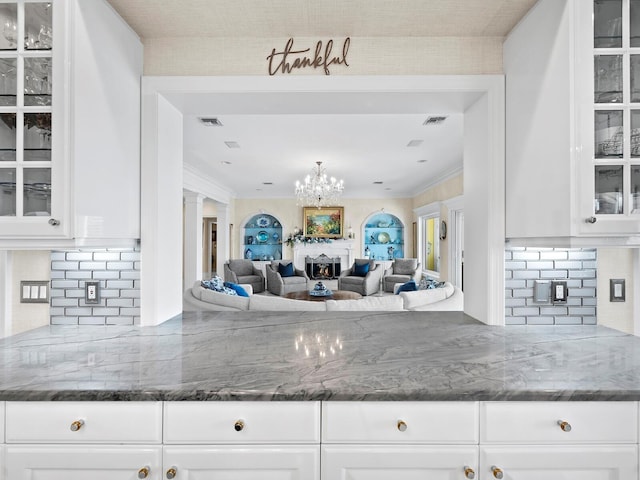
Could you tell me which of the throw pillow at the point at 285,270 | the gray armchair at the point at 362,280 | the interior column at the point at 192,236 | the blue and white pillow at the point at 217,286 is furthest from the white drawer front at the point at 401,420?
the throw pillow at the point at 285,270

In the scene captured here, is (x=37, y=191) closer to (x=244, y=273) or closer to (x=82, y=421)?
(x=82, y=421)

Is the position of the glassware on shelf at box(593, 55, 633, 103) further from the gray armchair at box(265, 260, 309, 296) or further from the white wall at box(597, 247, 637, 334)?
the gray armchair at box(265, 260, 309, 296)

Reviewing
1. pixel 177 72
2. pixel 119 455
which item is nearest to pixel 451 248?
pixel 177 72

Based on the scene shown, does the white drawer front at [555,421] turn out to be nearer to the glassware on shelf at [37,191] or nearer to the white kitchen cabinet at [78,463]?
the white kitchen cabinet at [78,463]

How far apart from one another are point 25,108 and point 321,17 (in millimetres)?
1277

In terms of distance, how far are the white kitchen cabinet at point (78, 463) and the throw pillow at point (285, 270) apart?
7.23 metres

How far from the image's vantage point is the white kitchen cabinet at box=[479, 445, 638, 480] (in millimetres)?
1060

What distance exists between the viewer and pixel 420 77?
1746 mm

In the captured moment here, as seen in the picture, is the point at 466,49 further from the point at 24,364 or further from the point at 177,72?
the point at 24,364

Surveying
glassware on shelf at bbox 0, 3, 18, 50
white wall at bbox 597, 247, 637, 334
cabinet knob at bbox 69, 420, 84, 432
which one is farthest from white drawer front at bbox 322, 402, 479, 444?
glassware on shelf at bbox 0, 3, 18, 50

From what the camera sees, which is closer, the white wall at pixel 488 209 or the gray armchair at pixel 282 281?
the white wall at pixel 488 209

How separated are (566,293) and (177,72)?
2.29m

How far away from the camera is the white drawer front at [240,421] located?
105 centimetres

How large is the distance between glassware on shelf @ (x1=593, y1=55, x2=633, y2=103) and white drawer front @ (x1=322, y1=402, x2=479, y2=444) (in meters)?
1.26
